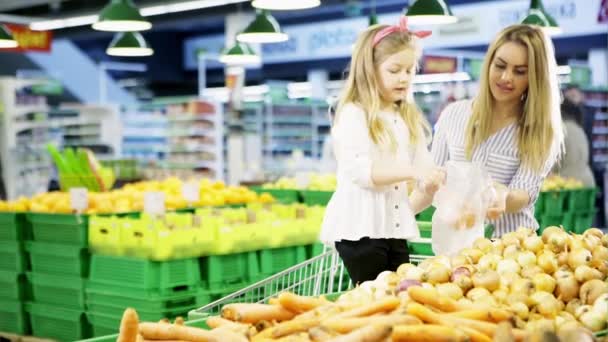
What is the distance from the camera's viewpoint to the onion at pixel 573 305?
7.88 ft

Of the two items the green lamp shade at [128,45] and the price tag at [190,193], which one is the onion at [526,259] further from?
the green lamp shade at [128,45]

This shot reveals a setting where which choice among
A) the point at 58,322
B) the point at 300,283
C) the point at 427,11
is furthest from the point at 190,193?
the point at 300,283

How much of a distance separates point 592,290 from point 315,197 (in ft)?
15.7

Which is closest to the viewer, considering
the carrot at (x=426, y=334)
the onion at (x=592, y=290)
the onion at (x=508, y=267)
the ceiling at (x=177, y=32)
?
the carrot at (x=426, y=334)

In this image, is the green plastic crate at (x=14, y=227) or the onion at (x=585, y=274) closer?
the onion at (x=585, y=274)

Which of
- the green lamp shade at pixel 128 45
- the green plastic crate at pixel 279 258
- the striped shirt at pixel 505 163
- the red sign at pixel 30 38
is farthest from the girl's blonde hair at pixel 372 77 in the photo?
the red sign at pixel 30 38

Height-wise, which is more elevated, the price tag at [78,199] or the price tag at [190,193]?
the price tag at [78,199]

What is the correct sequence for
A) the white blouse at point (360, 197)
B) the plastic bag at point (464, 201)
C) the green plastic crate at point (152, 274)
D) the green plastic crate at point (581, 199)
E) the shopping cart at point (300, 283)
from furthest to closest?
the green plastic crate at point (581, 199), the green plastic crate at point (152, 274), the white blouse at point (360, 197), the plastic bag at point (464, 201), the shopping cart at point (300, 283)

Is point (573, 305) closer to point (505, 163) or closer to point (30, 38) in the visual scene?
point (505, 163)

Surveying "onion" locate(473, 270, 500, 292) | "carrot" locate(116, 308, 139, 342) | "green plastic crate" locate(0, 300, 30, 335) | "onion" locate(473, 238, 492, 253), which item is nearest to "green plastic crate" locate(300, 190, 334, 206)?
"green plastic crate" locate(0, 300, 30, 335)

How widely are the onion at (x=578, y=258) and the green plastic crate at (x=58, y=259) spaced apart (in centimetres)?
339

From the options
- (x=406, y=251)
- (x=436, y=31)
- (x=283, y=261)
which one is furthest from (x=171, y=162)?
(x=406, y=251)

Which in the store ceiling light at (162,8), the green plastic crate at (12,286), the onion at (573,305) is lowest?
the green plastic crate at (12,286)

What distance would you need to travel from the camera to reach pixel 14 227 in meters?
5.76
